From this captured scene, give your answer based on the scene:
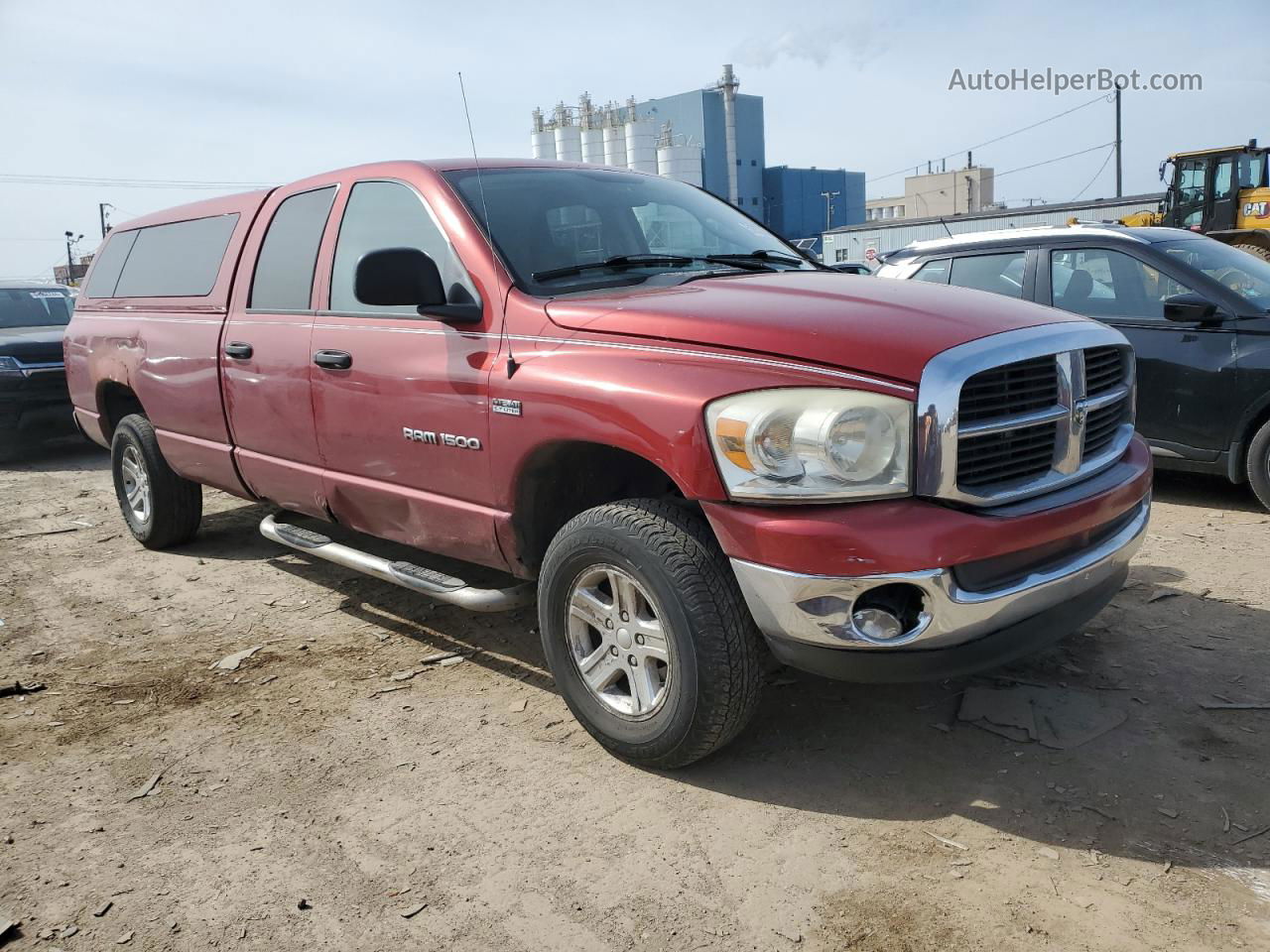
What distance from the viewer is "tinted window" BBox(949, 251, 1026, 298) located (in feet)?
21.3

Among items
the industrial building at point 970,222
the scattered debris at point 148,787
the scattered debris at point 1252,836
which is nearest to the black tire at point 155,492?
the scattered debris at point 148,787

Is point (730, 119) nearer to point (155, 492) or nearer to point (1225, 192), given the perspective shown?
point (1225, 192)

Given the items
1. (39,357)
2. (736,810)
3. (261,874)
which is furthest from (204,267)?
(39,357)

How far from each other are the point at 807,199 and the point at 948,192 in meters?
20.5

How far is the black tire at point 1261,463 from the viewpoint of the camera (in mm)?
5617

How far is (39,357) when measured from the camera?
9.64 m

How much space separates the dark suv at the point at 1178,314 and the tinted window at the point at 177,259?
4094mm

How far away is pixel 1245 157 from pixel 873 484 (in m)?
21.0

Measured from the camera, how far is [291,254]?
14.6ft

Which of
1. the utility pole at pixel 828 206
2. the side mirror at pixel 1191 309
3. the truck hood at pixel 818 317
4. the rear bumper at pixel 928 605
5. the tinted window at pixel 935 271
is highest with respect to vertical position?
the utility pole at pixel 828 206

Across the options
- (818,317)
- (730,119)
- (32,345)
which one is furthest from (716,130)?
(818,317)

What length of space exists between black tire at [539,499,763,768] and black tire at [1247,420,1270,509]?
4.20 meters

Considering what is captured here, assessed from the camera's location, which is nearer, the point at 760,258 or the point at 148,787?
the point at 148,787

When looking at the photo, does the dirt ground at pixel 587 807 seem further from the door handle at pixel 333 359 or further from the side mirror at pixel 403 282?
the side mirror at pixel 403 282
